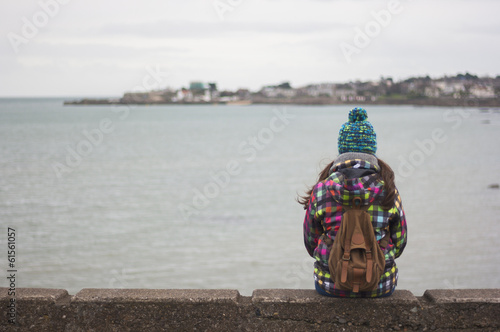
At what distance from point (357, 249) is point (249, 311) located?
2.92ft

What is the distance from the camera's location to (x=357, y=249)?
10.0 feet

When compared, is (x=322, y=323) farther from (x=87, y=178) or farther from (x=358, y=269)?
(x=87, y=178)

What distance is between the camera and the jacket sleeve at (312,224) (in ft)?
10.9

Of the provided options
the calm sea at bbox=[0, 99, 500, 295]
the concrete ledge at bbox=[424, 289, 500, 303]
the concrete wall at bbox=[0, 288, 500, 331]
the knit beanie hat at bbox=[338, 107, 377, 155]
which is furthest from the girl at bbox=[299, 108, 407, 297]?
the calm sea at bbox=[0, 99, 500, 295]

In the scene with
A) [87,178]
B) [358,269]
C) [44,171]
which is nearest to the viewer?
[358,269]

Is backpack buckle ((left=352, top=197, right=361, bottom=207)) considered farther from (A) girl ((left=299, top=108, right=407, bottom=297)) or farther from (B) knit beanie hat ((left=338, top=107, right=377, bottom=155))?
(B) knit beanie hat ((left=338, top=107, right=377, bottom=155))

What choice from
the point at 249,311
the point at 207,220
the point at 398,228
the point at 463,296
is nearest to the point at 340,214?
the point at 398,228

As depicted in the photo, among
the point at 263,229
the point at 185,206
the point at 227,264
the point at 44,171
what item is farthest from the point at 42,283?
the point at 44,171

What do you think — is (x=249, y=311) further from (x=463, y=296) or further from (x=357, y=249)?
(x=463, y=296)

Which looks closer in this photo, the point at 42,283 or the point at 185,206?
the point at 42,283

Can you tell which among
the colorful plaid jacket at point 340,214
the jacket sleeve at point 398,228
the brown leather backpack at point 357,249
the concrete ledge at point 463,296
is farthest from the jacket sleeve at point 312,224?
the concrete ledge at point 463,296

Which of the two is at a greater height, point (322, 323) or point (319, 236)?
point (319, 236)

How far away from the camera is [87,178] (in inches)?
1249

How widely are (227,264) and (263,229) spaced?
3.36m
